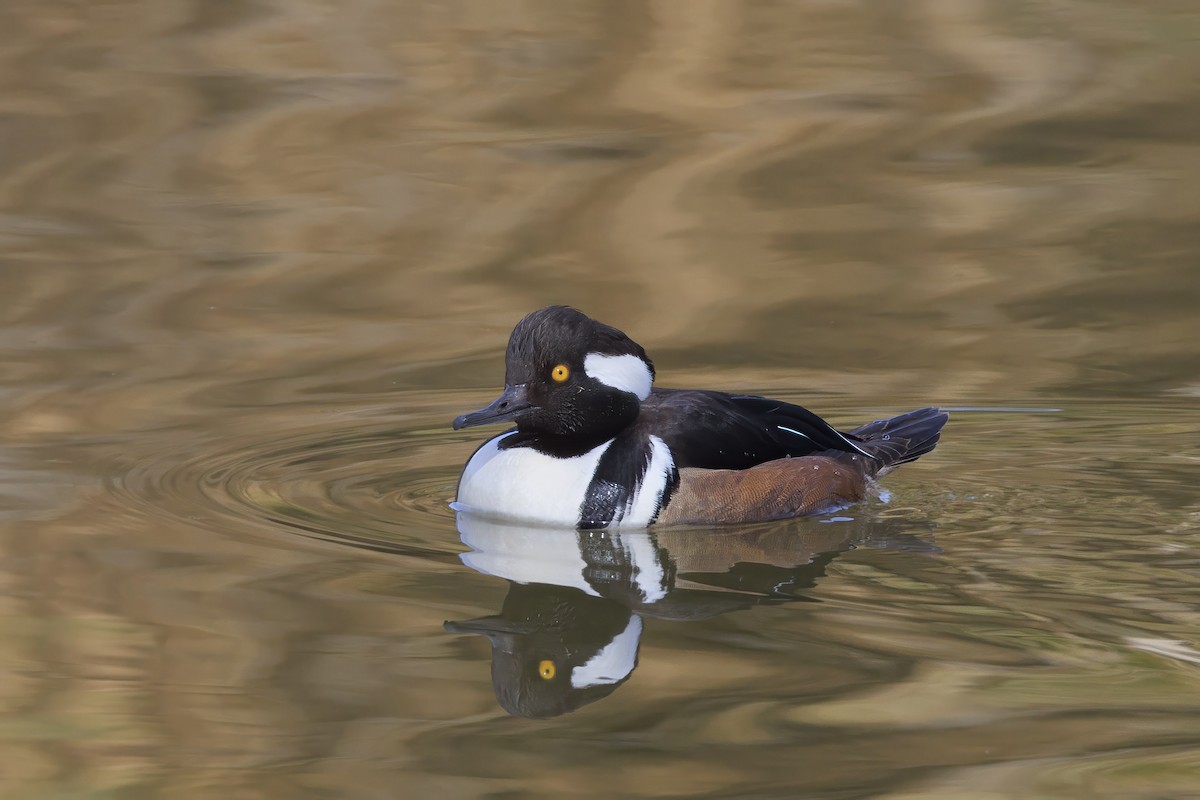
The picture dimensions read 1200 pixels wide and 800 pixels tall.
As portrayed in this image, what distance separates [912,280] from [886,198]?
5.83 feet

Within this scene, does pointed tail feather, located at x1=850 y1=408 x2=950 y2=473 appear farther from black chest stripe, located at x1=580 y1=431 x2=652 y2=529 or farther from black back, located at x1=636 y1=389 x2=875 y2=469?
black chest stripe, located at x1=580 y1=431 x2=652 y2=529

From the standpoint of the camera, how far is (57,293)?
43.2 feet

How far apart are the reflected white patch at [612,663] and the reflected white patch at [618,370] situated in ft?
5.35

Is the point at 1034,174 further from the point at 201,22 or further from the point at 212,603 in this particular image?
the point at 212,603

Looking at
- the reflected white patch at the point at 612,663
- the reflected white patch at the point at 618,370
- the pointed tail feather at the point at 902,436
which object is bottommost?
the pointed tail feather at the point at 902,436

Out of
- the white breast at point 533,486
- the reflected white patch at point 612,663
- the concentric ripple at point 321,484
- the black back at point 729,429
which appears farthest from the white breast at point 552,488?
the reflected white patch at point 612,663

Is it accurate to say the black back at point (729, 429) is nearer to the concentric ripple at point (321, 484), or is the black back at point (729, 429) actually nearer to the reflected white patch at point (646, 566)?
the reflected white patch at point (646, 566)

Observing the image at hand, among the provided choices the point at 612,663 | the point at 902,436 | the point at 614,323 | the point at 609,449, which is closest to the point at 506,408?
the point at 609,449

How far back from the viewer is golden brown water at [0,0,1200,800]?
5.87 meters

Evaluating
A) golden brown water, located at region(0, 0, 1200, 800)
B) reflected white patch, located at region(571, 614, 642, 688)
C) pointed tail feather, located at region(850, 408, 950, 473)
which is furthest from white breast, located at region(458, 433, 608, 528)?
pointed tail feather, located at region(850, 408, 950, 473)

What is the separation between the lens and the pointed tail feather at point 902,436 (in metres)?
9.19

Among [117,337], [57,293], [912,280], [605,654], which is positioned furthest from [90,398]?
[912,280]

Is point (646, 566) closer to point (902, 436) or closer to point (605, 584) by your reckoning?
point (605, 584)

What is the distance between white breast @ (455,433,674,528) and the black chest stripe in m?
0.02
